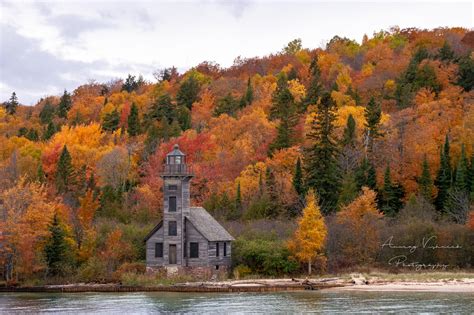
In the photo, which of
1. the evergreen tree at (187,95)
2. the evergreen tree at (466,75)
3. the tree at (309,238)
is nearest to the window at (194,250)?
the tree at (309,238)

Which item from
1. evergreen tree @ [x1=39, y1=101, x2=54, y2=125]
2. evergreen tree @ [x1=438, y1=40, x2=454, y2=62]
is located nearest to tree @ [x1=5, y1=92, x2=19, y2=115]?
evergreen tree @ [x1=39, y1=101, x2=54, y2=125]

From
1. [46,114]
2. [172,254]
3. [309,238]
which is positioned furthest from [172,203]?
[46,114]

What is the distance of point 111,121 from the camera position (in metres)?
127

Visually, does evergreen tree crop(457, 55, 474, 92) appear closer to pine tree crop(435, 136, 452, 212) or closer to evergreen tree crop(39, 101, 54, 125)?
pine tree crop(435, 136, 452, 212)

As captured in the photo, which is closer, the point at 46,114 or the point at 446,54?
the point at 446,54

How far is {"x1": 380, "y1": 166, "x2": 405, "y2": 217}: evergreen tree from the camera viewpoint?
3053 inches

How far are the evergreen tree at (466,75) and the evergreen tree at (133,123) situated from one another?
4565 centimetres

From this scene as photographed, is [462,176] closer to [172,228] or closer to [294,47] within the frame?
[172,228]

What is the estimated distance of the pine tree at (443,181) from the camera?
78.6 meters

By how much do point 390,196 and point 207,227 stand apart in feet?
62.9

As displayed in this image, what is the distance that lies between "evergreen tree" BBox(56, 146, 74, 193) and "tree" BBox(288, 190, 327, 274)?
36152 millimetres

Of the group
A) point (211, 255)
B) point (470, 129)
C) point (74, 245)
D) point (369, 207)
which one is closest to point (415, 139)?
point (470, 129)

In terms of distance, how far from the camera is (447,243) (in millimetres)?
65625

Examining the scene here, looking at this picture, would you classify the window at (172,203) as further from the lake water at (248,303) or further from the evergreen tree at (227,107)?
the evergreen tree at (227,107)
